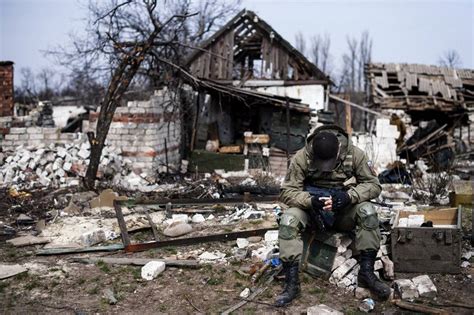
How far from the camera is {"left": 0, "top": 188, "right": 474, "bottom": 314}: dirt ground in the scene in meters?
4.27

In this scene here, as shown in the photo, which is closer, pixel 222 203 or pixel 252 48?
pixel 222 203

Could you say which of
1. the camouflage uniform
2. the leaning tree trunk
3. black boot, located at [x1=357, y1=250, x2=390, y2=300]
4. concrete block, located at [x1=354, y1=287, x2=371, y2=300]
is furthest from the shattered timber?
the leaning tree trunk

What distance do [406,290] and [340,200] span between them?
0.99 metres

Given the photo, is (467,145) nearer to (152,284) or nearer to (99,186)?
(99,186)

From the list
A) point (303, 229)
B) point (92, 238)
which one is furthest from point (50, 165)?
point (303, 229)

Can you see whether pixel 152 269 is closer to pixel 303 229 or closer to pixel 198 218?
pixel 303 229

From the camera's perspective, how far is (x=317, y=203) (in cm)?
443

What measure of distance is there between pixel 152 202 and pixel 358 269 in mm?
3936

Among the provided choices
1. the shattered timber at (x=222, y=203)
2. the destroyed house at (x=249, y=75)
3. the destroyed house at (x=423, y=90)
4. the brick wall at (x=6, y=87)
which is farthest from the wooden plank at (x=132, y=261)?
the destroyed house at (x=423, y=90)

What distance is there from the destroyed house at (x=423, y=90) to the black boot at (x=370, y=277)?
572 inches

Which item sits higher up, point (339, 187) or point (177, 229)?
point (339, 187)

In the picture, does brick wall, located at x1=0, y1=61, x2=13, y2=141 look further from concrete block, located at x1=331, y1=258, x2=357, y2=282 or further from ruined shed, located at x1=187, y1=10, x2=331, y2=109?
concrete block, located at x1=331, y1=258, x2=357, y2=282

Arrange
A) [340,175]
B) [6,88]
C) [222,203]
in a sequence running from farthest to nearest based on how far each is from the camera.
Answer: [6,88]
[222,203]
[340,175]

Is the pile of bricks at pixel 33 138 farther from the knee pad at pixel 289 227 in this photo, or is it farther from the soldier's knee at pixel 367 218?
the soldier's knee at pixel 367 218
